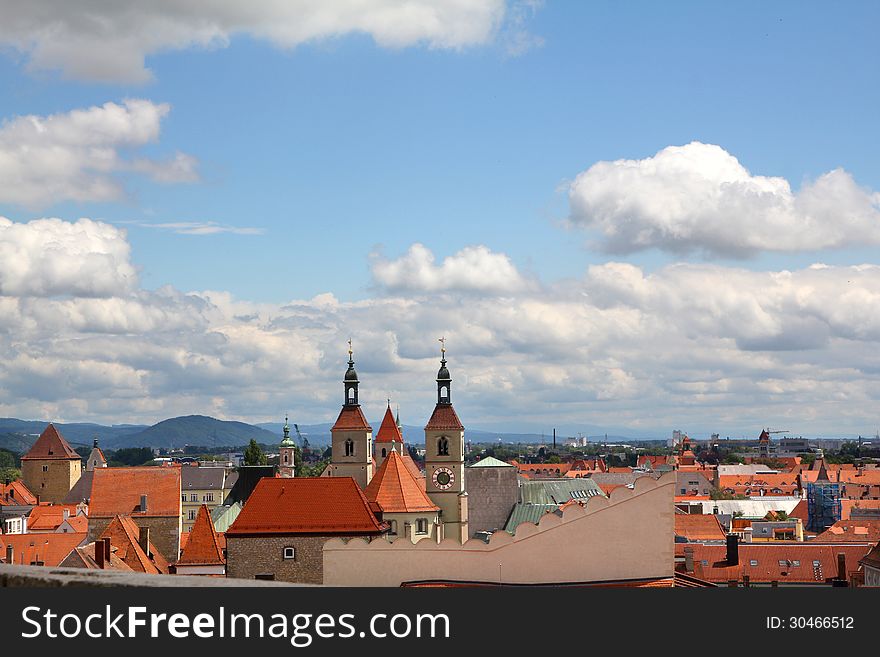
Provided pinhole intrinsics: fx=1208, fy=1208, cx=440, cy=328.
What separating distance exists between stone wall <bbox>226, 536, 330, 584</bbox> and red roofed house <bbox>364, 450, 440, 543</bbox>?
12.9 m

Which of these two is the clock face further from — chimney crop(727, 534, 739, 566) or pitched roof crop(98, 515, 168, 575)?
pitched roof crop(98, 515, 168, 575)

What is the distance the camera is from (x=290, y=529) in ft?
132

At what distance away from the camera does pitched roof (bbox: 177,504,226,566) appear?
1893 inches

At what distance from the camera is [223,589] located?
637 centimetres

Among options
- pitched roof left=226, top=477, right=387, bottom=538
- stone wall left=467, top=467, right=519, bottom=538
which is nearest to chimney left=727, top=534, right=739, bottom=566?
pitched roof left=226, top=477, right=387, bottom=538

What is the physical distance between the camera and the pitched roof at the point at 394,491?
177 ft

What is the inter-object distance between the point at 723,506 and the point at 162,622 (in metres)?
103

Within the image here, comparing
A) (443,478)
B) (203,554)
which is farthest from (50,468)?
(203,554)

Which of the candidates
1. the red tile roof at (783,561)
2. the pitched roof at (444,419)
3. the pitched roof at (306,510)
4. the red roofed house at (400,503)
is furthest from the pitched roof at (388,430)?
the pitched roof at (306,510)

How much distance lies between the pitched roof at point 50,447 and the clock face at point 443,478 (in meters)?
65.5

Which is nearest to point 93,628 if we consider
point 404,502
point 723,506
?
point 404,502

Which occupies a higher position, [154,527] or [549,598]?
[549,598]

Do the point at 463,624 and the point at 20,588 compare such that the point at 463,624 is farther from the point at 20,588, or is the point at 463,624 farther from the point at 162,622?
the point at 20,588

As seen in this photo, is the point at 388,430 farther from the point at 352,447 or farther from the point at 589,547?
the point at 589,547
